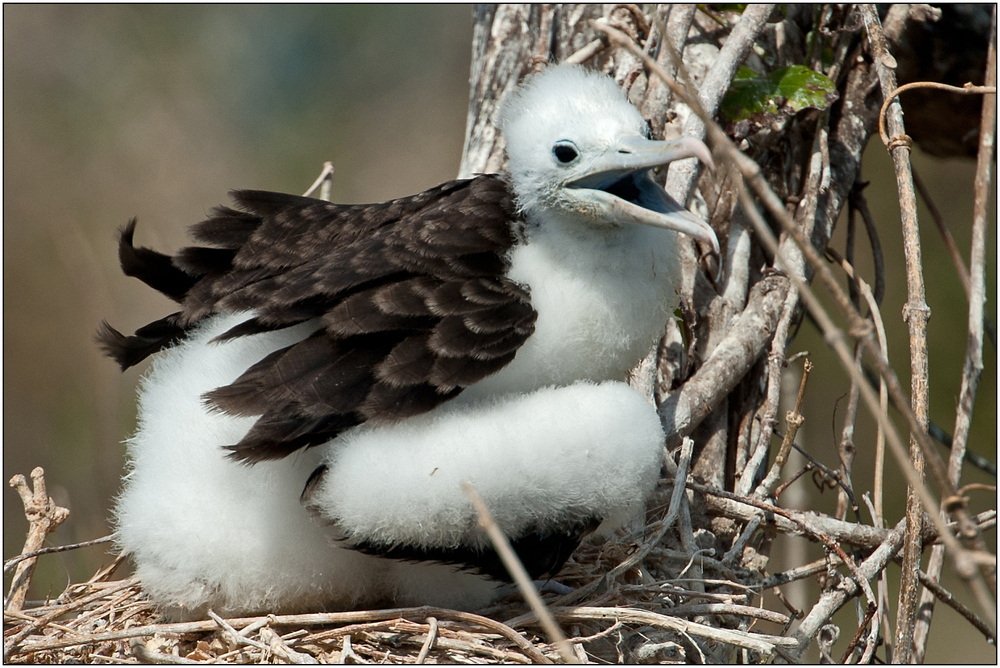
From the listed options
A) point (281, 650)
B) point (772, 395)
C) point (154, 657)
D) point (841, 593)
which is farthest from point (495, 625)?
point (772, 395)

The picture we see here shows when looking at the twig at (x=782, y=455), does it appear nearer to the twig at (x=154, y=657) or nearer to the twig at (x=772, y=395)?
the twig at (x=772, y=395)

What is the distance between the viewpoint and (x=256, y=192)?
2541 millimetres

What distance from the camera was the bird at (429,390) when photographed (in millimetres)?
1814

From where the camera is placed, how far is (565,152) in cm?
211

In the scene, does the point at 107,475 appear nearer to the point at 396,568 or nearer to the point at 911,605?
the point at 396,568

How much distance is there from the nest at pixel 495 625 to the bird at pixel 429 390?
0.09 meters

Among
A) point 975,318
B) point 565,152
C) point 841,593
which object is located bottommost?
point 841,593

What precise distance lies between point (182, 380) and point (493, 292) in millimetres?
771

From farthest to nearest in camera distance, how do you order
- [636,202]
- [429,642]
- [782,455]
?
[782,455]
[636,202]
[429,642]

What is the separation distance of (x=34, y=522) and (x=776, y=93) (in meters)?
2.58

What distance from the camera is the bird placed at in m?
1.81

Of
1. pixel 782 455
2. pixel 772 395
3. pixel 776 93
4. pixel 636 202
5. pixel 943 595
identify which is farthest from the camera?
pixel 776 93

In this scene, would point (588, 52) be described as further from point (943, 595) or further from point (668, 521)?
point (943, 595)

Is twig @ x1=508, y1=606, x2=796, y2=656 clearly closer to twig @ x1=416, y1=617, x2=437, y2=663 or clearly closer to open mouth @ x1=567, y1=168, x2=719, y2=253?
twig @ x1=416, y1=617, x2=437, y2=663
